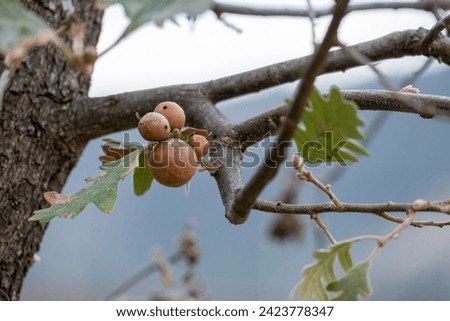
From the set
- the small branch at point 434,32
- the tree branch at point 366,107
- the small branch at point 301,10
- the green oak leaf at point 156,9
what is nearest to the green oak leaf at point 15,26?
the green oak leaf at point 156,9

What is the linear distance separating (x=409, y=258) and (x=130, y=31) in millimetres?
3932

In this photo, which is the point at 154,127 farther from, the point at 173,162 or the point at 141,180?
the point at 141,180

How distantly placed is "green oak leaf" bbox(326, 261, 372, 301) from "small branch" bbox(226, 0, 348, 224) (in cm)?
8

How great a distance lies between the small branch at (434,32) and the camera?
0.58 metres

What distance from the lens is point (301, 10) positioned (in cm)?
55

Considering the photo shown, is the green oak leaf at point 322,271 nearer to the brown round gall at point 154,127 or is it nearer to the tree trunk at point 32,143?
the brown round gall at point 154,127

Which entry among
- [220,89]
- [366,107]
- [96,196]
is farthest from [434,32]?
[96,196]

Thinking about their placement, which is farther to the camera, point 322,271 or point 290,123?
point 322,271

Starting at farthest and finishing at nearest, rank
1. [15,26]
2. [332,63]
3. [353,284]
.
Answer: [332,63], [353,284], [15,26]

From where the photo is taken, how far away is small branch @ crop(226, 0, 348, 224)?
30 cm

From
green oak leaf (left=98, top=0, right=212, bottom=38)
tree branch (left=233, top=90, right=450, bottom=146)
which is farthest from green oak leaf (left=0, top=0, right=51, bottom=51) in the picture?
tree branch (left=233, top=90, right=450, bottom=146)

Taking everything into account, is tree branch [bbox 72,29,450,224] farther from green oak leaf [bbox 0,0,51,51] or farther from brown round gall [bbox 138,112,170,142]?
green oak leaf [bbox 0,0,51,51]

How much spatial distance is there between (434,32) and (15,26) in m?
0.42

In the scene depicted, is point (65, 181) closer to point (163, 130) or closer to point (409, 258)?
point (163, 130)
